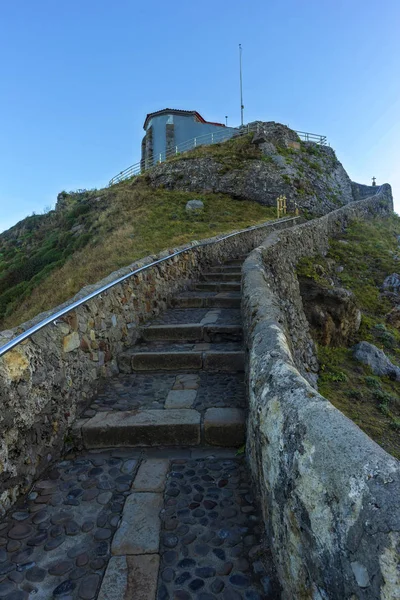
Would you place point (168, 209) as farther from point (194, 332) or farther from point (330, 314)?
point (194, 332)

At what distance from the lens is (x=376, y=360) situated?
27.1 ft

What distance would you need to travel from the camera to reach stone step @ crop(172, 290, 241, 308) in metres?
6.77

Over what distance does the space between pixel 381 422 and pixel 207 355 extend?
3.72m

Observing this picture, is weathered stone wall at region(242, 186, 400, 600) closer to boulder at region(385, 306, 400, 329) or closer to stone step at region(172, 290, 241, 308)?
stone step at region(172, 290, 241, 308)

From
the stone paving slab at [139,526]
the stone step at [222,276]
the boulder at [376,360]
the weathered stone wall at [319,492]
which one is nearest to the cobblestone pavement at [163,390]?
the stone paving slab at [139,526]

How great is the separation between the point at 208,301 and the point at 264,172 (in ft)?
60.3

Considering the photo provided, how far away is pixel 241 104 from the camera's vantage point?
124 ft

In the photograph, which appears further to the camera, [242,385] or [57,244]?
[57,244]

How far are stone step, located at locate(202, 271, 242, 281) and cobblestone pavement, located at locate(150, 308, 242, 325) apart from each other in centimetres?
209

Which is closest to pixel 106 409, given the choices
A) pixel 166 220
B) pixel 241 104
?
pixel 166 220

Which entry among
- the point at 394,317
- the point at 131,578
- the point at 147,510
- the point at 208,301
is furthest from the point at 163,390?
the point at 394,317

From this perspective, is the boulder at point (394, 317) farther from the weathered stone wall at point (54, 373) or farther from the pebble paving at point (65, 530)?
the pebble paving at point (65, 530)

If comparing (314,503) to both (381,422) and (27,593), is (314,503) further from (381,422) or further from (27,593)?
(381,422)

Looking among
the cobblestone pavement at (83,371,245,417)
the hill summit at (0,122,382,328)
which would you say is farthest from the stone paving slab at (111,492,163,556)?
the hill summit at (0,122,382,328)
